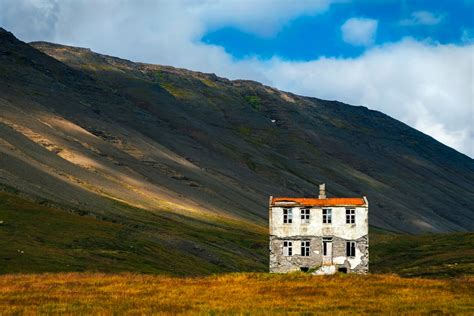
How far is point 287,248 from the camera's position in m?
79.8

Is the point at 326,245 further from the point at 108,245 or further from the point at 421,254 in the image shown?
the point at 421,254

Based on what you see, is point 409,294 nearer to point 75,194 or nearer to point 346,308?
point 346,308

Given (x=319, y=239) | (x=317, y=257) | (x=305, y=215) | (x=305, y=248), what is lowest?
(x=317, y=257)

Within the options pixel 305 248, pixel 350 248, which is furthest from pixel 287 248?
pixel 350 248

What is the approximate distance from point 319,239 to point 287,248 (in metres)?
3.45

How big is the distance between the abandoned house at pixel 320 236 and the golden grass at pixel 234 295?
52.5 feet

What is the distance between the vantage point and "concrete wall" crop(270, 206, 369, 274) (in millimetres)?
78062

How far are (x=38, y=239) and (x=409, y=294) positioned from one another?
58255 millimetres

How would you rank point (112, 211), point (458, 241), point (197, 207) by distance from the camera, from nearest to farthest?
point (112, 211)
point (458, 241)
point (197, 207)

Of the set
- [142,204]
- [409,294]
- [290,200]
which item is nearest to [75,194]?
[142,204]

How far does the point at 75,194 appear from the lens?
483 ft

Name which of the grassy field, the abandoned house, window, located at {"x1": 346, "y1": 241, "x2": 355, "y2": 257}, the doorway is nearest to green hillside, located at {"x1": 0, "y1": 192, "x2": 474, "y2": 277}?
the grassy field

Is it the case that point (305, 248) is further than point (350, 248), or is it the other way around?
point (305, 248)

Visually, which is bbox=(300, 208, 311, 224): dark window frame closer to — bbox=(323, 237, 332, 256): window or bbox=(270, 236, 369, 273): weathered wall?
bbox=(270, 236, 369, 273): weathered wall
